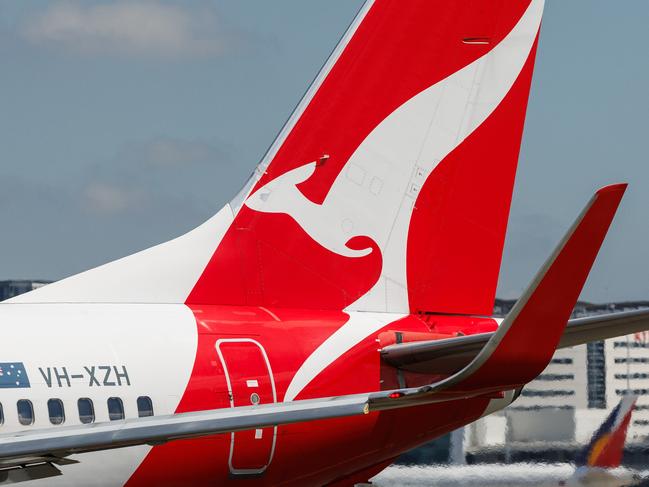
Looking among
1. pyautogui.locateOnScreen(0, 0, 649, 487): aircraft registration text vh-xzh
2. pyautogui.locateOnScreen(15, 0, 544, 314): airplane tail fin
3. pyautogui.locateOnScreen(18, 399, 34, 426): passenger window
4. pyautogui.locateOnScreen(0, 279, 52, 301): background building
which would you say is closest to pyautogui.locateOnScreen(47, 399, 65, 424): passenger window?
pyautogui.locateOnScreen(0, 0, 649, 487): aircraft registration text vh-xzh

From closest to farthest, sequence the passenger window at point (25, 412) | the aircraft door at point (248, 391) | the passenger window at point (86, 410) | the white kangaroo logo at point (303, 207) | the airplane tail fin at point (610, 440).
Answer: the passenger window at point (25, 412)
the passenger window at point (86, 410)
the aircraft door at point (248, 391)
the white kangaroo logo at point (303, 207)
the airplane tail fin at point (610, 440)

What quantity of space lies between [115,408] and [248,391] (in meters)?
0.99

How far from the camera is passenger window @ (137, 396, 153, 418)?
891 centimetres

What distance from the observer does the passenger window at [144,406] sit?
8.91 m

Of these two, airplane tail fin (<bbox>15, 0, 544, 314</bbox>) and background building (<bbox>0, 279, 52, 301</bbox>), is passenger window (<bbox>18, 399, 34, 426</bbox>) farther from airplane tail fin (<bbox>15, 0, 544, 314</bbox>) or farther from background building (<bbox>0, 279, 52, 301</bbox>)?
background building (<bbox>0, 279, 52, 301</bbox>)

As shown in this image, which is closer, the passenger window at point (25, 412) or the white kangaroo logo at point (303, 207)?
the passenger window at point (25, 412)

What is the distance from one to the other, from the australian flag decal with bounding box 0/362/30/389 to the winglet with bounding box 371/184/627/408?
2998 mm

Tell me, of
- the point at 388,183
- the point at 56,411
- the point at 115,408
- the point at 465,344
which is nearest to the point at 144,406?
the point at 115,408

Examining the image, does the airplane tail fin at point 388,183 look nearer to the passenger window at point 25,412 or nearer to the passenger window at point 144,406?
the passenger window at point 144,406

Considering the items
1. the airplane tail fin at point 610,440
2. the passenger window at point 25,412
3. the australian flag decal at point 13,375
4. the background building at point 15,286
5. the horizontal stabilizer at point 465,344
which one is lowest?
the airplane tail fin at point 610,440

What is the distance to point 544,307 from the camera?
22.7ft

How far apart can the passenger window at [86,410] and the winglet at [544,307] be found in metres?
2.83

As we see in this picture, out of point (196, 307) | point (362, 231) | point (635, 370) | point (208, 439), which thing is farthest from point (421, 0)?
point (635, 370)

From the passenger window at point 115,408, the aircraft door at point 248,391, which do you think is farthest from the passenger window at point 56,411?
the aircraft door at point 248,391
